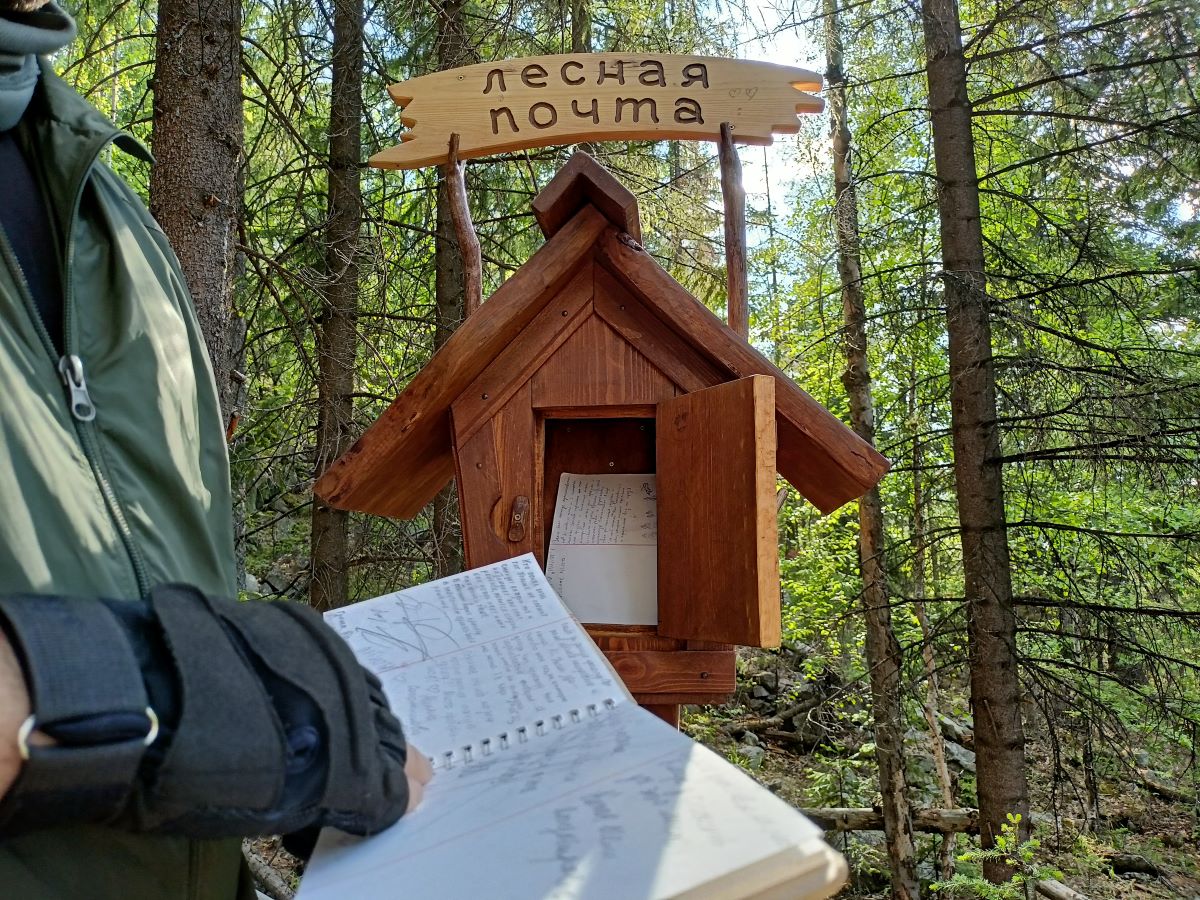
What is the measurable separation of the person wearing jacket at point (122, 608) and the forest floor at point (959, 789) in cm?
430

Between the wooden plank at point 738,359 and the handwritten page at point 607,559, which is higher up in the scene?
the wooden plank at point 738,359

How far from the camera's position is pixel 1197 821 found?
21.8 feet

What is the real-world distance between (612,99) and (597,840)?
170 cm

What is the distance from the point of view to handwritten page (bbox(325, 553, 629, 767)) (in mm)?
854

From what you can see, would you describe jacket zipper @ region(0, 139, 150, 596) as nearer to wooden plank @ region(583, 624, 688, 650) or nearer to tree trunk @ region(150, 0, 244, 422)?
wooden plank @ region(583, 624, 688, 650)

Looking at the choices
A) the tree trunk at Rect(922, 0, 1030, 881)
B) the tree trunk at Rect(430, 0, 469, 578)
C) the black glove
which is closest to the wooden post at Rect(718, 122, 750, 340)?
the black glove

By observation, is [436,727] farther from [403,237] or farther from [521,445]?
[403,237]

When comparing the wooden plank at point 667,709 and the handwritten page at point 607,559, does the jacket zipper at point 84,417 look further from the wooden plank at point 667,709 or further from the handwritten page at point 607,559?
the wooden plank at point 667,709

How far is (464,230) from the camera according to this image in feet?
6.47

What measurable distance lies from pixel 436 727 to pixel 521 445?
2.98 feet

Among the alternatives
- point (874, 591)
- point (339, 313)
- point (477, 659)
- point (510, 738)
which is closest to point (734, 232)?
point (477, 659)

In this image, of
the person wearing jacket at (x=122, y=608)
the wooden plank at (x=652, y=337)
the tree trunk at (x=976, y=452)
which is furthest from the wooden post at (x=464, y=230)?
the tree trunk at (x=976, y=452)

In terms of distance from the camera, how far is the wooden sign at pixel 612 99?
6.16ft

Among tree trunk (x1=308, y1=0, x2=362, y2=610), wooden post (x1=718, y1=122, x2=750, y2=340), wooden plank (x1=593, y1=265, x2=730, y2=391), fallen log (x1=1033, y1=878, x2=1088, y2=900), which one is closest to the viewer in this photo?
wooden plank (x1=593, y1=265, x2=730, y2=391)
